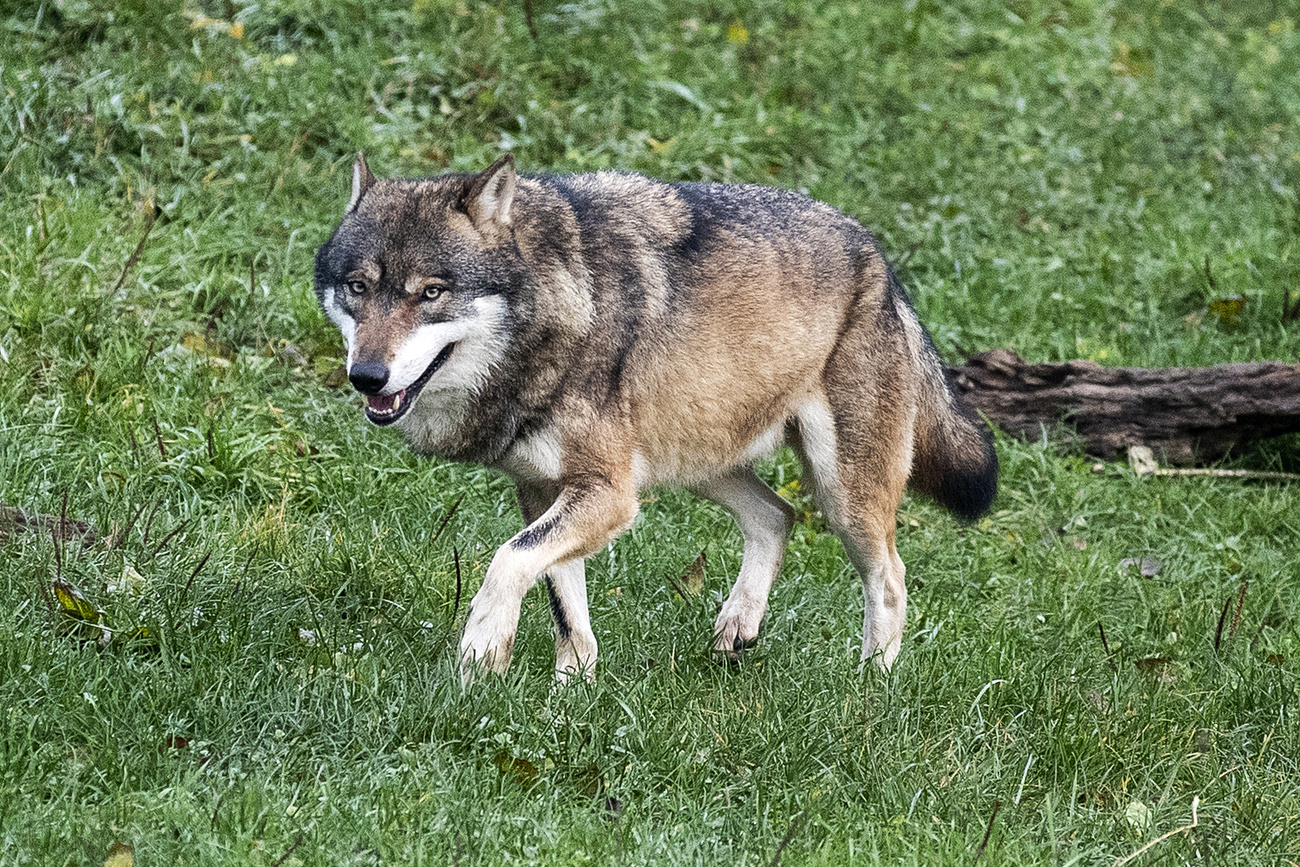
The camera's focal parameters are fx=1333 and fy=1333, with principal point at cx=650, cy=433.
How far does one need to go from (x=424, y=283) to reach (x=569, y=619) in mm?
1231

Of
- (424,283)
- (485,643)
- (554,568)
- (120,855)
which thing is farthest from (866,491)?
(120,855)

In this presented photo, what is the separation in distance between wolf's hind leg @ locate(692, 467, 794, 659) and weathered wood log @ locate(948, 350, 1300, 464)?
189 cm

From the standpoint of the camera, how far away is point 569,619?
14.6 ft

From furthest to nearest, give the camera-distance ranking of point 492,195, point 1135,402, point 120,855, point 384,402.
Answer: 1. point 1135,402
2. point 492,195
3. point 384,402
4. point 120,855

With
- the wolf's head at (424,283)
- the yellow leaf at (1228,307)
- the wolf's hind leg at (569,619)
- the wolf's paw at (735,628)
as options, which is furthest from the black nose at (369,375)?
the yellow leaf at (1228,307)

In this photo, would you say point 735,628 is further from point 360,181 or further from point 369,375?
point 360,181

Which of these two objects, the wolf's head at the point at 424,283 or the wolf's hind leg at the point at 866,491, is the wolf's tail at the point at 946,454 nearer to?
the wolf's hind leg at the point at 866,491

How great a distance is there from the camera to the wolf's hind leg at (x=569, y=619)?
4.41 metres

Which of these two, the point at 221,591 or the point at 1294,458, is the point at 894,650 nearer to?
the point at 221,591

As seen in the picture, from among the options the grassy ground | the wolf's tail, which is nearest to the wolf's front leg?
the grassy ground

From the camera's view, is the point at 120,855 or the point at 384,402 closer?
the point at 120,855

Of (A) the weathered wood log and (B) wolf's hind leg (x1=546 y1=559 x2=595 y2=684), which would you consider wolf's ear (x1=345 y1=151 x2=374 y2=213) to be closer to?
(B) wolf's hind leg (x1=546 y1=559 x2=595 y2=684)

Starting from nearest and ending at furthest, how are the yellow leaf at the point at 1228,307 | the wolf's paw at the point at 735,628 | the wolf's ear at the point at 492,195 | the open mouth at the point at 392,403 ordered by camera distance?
1. the open mouth at the point at 392,403
2. the wolf's ear at the point at 492,195
3. the wolf's paw at the point at 735,628
4. the yellow leaf at the point at 1228,307

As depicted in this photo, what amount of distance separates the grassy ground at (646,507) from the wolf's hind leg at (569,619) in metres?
0.13
